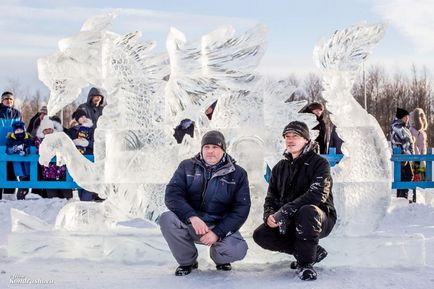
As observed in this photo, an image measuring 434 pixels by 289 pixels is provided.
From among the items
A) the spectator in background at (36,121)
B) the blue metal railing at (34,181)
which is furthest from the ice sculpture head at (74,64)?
the spectator in background at (36,121)

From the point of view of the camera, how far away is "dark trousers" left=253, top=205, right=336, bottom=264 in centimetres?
383

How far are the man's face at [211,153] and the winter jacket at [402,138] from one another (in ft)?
18.6

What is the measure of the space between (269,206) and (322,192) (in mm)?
396

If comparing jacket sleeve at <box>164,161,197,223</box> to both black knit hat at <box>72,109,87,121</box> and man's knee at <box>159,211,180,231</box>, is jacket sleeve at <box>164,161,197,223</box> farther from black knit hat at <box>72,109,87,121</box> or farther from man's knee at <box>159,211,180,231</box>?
black knit hat at <box>72,109,87,121</box>

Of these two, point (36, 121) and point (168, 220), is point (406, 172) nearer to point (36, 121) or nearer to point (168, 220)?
point (36, 121)

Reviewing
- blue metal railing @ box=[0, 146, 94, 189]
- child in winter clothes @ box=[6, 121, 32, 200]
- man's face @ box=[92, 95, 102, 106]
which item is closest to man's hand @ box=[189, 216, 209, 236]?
man's face @ box=[92, 95, 102, 106]

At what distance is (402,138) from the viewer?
358 inches

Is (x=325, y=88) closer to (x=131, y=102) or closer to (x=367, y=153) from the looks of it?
(x=367, y=153)

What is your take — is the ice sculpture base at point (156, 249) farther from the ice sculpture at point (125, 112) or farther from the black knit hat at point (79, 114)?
the black knit hat at point (79, 114)

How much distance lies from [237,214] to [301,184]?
482 mm

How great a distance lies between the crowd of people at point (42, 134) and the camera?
26.6ft

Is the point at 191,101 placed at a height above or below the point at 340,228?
above

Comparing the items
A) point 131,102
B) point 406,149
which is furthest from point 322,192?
point 406,149

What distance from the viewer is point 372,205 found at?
15.1 ft
